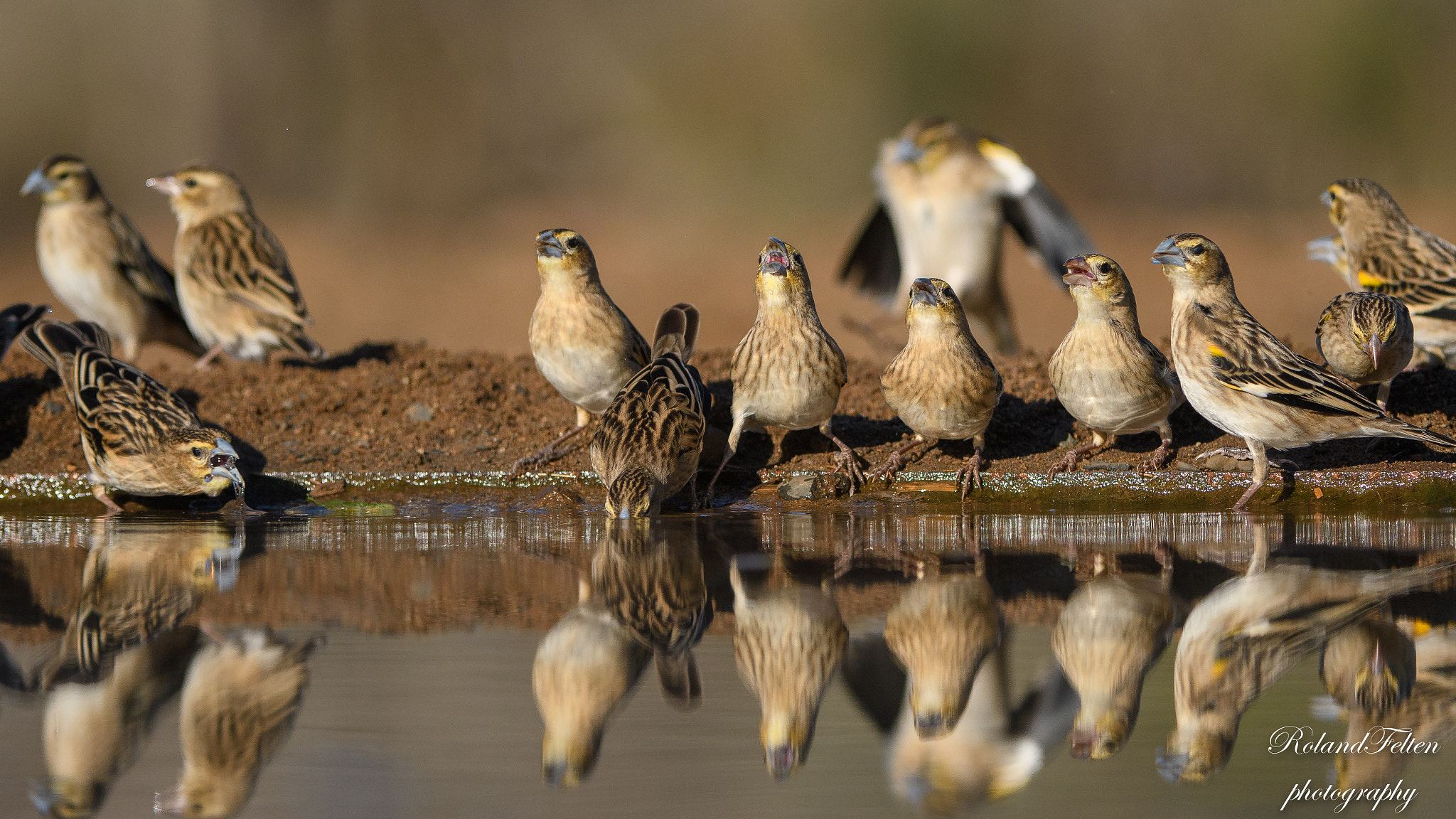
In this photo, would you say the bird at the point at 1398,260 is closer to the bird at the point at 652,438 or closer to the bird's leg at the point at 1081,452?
the bird's leg at the point at 1081,452

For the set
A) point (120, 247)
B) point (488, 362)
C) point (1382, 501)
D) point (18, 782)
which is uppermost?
point (120, 247)

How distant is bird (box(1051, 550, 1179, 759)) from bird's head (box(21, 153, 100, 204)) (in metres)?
8.85

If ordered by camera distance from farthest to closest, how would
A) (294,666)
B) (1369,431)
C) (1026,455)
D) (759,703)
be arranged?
1. (1026,455)
2. (1369,431)
3. (294,666)
4. (759,703)

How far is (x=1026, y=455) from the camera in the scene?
7.73 m

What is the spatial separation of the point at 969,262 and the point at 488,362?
14.6 feet

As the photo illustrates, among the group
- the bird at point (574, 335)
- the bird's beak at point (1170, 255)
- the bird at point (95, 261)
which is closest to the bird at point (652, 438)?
the bird at point (574, 335)

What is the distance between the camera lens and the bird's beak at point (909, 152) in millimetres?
12008

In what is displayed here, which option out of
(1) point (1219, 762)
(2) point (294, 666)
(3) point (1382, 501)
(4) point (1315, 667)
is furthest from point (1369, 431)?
(2) point (294, 666)

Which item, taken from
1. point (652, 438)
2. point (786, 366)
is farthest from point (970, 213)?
point (652, 438)

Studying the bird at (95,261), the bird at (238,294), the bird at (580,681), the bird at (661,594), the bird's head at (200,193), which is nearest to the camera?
the bird at (580,681)

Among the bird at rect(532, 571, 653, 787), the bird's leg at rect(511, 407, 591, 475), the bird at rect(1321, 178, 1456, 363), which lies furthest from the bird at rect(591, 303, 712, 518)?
the bird at rect(1321, 178, 1456, 363)

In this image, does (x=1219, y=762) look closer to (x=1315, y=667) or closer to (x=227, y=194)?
(x=1315, y=667)

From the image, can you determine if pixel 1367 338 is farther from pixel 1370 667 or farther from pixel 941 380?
pixel 1370 667

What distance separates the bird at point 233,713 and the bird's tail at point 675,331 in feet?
12.6
